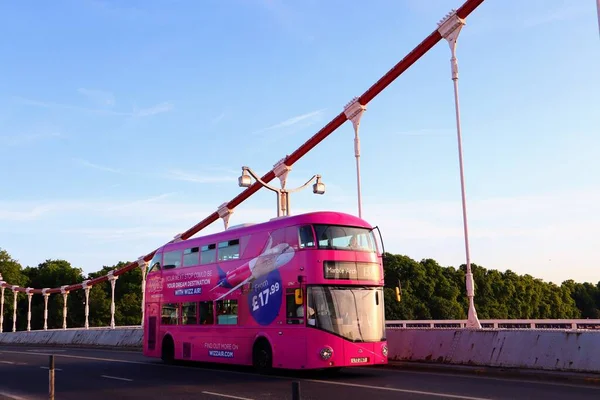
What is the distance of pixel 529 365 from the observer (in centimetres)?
1579

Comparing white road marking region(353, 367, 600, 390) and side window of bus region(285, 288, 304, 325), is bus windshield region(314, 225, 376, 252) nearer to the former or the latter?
side window of bus region(285, 288, 304, 325)

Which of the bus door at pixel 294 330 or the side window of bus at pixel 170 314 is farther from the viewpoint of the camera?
the side window of bus at pixel 170 314

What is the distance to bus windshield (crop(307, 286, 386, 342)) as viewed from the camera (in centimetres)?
1631

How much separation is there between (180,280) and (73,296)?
85719 millimetres

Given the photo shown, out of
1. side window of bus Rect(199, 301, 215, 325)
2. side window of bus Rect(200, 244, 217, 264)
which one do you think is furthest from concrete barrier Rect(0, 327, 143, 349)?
side window of bus Rect(200, 244, 217, 264)

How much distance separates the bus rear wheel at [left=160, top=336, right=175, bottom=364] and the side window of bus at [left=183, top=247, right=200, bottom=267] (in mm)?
2942

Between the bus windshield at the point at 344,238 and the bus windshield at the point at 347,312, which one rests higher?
the bus windshield at the point at 344,238

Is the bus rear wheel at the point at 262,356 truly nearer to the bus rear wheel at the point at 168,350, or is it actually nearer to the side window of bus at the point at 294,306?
the side window of bus at the point at 294,306

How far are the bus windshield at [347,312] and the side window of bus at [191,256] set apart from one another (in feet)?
20.9

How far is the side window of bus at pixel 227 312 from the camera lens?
19297 mm

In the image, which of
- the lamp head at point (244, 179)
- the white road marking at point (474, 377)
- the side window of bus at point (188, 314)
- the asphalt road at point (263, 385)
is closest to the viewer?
the asphalt road at point (263, 385)

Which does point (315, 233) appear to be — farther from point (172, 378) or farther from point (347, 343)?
point (172, 378)

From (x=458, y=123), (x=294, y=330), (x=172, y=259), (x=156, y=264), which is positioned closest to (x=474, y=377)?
(x=294, y=330)

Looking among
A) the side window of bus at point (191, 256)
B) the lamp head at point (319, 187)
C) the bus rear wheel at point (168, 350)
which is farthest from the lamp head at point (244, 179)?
the bus rear wheel at point (168, 350)
